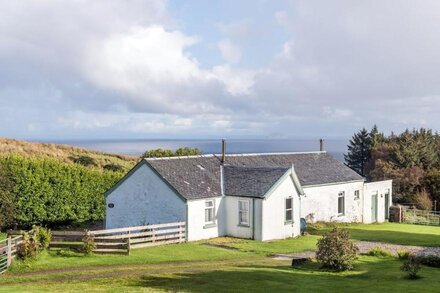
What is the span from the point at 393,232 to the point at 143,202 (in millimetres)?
19906

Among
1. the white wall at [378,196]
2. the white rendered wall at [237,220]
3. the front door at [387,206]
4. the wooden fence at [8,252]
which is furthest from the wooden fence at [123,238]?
the front door at [387,206]

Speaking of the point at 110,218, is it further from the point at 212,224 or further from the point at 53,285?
the point at 53,285

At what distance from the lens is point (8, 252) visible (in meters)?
22.9

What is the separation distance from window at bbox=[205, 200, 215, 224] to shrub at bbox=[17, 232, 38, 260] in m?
12.3

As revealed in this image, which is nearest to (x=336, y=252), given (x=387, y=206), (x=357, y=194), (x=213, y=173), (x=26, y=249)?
(x=26, y=249)

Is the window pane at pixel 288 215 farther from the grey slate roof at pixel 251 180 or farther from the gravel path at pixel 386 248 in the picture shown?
the gravel path at pixel 386 248

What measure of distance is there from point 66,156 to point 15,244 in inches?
2002

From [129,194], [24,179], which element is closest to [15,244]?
[129,194]

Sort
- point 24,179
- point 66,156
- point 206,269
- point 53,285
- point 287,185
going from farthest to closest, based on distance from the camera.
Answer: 1. point 66,156
2. point 24,179
3. point 287,185
4. point 206,269
5. point 53,285

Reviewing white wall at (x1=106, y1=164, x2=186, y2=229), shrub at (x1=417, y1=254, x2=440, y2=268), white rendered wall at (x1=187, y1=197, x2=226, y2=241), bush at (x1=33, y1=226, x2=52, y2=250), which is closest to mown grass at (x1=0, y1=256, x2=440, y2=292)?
shrub at (x1=417, y1=254, x2=440, y2=268)

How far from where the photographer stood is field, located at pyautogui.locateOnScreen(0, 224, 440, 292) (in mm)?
19625

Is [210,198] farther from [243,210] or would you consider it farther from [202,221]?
[243,210]

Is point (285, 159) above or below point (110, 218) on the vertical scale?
above

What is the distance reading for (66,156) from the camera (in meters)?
73.3
